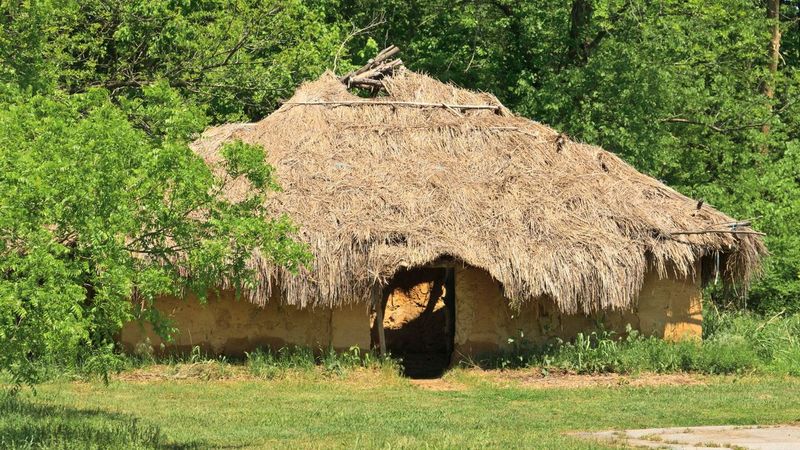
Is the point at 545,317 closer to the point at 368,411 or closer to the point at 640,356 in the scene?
the point at 640,356

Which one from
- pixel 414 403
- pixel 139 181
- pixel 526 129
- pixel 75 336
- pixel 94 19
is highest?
pixel 94 19

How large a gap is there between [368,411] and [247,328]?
3907mm

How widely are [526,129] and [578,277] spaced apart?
3523 millimetres

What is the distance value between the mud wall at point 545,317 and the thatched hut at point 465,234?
0.07 ft

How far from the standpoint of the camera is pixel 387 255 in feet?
59.0

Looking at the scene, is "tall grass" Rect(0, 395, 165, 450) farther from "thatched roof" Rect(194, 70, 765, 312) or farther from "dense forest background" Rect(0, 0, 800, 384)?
"thatched roof" Rect(194, 70, 765, 312)

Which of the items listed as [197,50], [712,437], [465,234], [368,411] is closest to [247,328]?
[465,234]

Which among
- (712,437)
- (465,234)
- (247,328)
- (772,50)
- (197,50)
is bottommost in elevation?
(712,437)

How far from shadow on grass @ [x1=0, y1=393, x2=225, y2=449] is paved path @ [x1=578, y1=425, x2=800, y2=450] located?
420 centimetres

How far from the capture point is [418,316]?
24.1 m

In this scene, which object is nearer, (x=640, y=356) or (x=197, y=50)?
(x=640, y=356)

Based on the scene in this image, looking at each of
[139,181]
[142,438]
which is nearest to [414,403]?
[142,438]

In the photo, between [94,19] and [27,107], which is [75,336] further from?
[94,19]

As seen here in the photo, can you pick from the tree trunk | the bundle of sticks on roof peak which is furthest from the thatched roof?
the tree trunk
